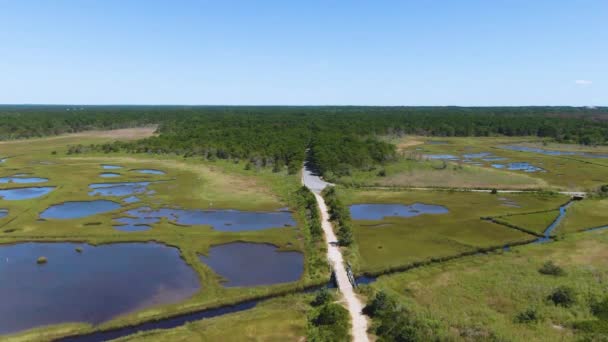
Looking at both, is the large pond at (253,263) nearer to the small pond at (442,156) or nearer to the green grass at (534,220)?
the green grass at (534,220)

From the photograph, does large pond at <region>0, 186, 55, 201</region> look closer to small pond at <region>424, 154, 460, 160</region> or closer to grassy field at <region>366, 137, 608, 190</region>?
grassy field at <region>366, 137, 608, 190</region>

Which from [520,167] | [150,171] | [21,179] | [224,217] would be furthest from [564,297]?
[21,179]

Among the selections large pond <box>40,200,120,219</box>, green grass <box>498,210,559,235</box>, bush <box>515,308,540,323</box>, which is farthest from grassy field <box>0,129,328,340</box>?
green grass <box>498,210,559,235</box>

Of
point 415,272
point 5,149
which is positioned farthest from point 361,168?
point 5,149

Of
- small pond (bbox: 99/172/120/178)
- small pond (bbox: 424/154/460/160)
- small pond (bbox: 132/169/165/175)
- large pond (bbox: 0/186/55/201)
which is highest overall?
small pond (bbox: 424/154/460/160)

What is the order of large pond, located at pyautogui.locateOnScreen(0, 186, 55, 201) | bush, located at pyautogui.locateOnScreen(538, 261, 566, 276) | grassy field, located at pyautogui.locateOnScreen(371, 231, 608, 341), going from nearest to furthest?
grassy field, located at pyautogui.locateOnScreen(371, 231, 608, 341) → bush, located at pyautogui.locateOnScreen(538, 261, 566, 276) → large pond, located at pyautogui.locateOnScreen(0, 186, 55, 201)

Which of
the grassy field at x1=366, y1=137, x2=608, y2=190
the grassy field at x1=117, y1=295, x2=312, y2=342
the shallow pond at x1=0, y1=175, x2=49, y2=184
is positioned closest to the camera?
the grassy field at x1=117, y1=295, x2=312, y2=342

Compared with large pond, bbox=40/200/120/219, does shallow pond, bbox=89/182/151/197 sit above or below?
above

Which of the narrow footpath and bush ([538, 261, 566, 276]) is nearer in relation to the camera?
the narrow footpath
